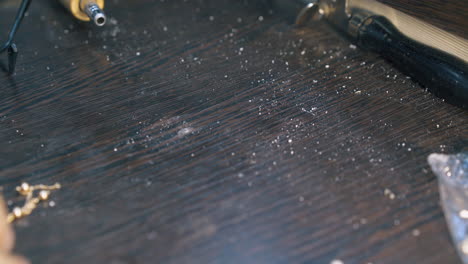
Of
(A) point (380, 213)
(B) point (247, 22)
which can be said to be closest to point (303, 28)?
(B) point (247, 22)

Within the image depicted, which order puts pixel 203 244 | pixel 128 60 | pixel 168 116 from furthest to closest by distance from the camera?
1. pixel 128 60
2. pixel 168 116
3. pixel 203 244

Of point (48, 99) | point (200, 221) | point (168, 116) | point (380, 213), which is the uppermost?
point (48, 99)

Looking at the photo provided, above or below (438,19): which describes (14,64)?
above

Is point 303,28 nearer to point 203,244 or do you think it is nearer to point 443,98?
point 443,98

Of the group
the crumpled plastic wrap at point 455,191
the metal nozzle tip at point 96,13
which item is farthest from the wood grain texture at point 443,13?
the metal nozzle tip at point 96,13

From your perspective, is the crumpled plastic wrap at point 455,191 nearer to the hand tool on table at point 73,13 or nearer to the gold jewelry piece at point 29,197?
the gold jewelry piece at point 29,197

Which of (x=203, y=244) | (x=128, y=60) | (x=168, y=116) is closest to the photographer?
(x=203, y=244)
